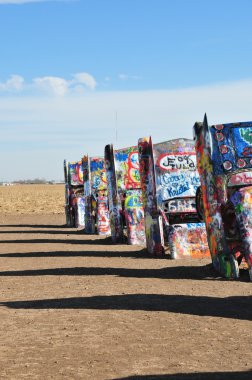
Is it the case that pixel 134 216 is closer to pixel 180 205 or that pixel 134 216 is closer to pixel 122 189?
pixel 122 189

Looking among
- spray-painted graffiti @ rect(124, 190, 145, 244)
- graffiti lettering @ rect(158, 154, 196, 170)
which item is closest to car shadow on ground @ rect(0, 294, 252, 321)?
graffiti lettering @ rect(158, 154, 196, 170)

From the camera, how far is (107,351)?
6645mm

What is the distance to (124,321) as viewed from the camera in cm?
800

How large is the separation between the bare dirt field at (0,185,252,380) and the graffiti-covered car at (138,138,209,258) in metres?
1.05

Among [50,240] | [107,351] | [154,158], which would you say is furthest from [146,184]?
[107,351]

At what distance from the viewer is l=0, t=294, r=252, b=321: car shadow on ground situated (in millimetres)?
8445

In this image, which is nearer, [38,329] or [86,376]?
[86,376]

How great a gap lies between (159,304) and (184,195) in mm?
6621

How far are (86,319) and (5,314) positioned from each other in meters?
1.03

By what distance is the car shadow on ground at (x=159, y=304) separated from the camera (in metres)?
8.45

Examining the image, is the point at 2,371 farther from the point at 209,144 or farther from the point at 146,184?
the point at 146,184

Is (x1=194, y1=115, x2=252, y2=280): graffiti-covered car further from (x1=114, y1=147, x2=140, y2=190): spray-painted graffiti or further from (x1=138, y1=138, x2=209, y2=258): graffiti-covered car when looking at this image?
(x1=114, y1=147, x2=140, y2=190): spray-painted graffiti

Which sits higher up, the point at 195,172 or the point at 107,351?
the point at 195,172

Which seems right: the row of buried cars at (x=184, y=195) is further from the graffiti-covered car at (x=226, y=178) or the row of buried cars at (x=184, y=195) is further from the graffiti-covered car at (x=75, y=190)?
the graffiti-covered car at (x=75, y=190)
